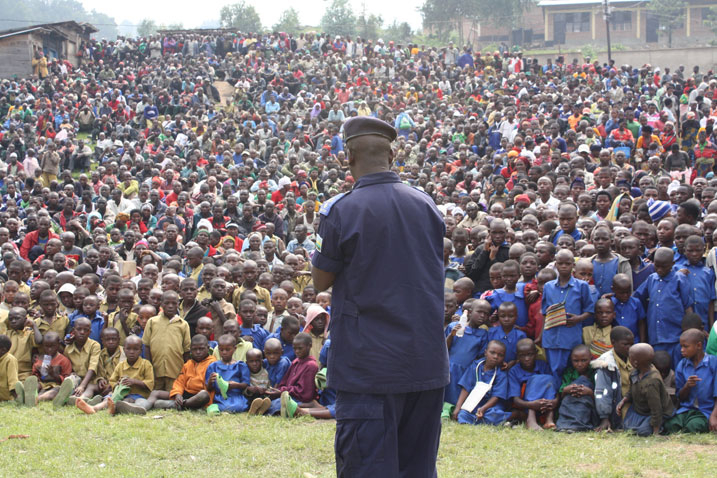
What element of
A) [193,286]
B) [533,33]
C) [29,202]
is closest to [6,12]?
[533,33]

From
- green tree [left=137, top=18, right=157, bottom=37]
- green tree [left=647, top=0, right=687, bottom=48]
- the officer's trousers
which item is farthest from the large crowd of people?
green tree [left=137, top=18, right=157, bottom=37]

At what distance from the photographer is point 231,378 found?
7207 mm

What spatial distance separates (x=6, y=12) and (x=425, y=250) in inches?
4123

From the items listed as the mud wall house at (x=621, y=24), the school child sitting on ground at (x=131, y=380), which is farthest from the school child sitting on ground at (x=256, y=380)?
the mud wall house at (x=621, y=24)

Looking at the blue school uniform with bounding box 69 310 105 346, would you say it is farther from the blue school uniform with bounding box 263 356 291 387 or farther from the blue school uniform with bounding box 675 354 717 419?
the blue school uniform with bounding box 675 354 717 419

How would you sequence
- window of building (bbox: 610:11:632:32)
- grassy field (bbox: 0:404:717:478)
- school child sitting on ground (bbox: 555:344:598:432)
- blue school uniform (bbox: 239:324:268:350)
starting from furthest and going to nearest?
window of building (bbox: 610:11:632:32)
blue school uniform (bbox: 239:324:268:350)
school child sitting on ground (bbox: 555:344:598:432)
grassy field (bbox: 0:404:717:478)

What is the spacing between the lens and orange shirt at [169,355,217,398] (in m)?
7.23

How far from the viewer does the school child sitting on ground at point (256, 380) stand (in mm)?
6941

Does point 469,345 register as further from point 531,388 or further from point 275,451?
point 275,451

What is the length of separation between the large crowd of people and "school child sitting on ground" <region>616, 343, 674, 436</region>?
2cm

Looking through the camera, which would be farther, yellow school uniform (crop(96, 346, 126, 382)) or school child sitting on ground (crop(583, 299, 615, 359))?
yellow school uniform (crop(96, 346, 126, 382))

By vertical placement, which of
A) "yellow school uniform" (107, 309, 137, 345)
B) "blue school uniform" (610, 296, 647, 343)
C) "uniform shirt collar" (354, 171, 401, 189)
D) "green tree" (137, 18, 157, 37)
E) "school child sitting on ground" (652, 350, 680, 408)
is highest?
"green tree" (137, 18, 157, 37)

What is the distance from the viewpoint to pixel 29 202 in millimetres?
14969

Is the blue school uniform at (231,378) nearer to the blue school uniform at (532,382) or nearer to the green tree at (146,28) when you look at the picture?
the blue school uniform at (532,382)
